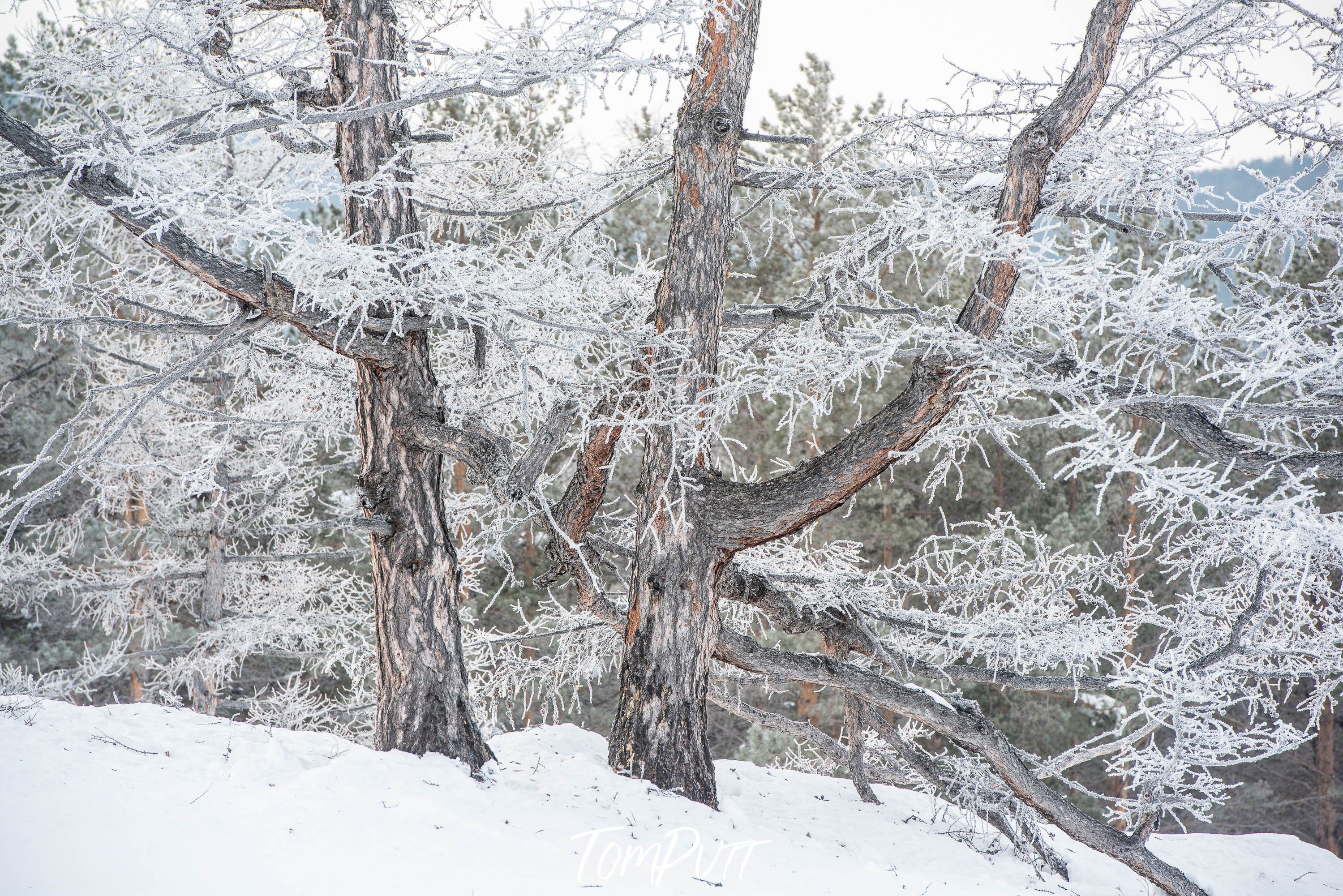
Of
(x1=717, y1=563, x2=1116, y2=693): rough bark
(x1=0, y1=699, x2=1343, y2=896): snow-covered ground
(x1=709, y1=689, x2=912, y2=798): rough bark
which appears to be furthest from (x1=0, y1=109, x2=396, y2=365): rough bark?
(x1=709, y1=689, x2=912, y2=798): rough bark

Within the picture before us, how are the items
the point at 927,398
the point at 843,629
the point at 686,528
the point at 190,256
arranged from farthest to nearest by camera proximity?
1. the point at 843,629
2. the point at 686,528
3. the point at 927,398
4. the point at 190,256

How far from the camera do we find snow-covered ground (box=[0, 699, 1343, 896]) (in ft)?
9.95

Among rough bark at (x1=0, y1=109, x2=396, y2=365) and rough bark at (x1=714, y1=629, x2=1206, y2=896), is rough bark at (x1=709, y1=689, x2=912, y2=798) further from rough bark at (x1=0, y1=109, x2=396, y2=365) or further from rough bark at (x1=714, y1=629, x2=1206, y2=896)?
rough bark at (x1=0, y1=109, x2=396, y2=365)

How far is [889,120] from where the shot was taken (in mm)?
4715

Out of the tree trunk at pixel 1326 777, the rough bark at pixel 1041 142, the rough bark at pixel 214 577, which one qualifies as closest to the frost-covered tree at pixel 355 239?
the rough bark at pixel 214 577

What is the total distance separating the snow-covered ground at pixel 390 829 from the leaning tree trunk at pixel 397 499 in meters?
0.26

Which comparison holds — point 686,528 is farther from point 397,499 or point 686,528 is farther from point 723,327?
point 397,499

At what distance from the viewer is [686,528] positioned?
183 inches

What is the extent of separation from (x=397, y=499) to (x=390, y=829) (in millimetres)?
1723

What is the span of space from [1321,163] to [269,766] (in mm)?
5382

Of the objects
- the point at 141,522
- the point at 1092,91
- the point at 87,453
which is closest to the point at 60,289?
the point at 87,453

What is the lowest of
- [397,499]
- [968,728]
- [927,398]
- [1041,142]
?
[968,728]

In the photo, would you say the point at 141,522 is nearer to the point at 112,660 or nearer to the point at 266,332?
the point at 112,660

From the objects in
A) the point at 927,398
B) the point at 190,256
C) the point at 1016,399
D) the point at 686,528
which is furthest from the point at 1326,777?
the point at 190,256
